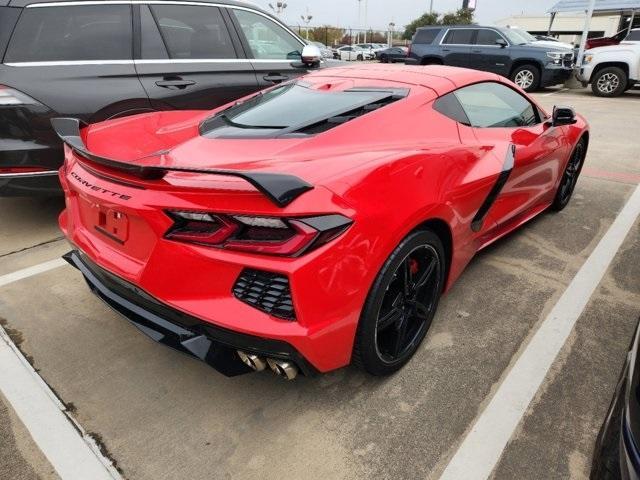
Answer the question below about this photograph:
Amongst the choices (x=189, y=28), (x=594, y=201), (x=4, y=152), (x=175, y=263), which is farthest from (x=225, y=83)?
(x=594, y=201)

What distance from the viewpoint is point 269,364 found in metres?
1.84

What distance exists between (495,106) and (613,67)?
11228 mm

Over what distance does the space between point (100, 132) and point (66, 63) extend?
1.43 meters

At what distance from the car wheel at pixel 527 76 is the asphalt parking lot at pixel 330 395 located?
431 inches

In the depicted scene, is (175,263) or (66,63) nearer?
(175,263)

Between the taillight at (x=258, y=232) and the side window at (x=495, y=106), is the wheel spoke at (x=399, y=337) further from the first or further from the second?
the side window at (x=495, y=106)

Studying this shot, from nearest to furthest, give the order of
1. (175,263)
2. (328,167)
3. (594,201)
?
(175,263)
(328,167)
(594,201)

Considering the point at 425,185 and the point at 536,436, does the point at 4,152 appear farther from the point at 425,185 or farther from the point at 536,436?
the point at 536,436

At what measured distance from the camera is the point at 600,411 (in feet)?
6.99

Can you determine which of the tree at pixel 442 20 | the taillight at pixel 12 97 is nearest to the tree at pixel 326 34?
the tree at pixel 442 20

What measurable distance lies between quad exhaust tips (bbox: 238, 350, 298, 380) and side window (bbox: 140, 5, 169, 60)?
3062 mm

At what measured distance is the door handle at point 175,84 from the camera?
400cm

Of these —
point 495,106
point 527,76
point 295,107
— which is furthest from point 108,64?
point 527,76

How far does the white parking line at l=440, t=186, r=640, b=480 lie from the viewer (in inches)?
74.6
